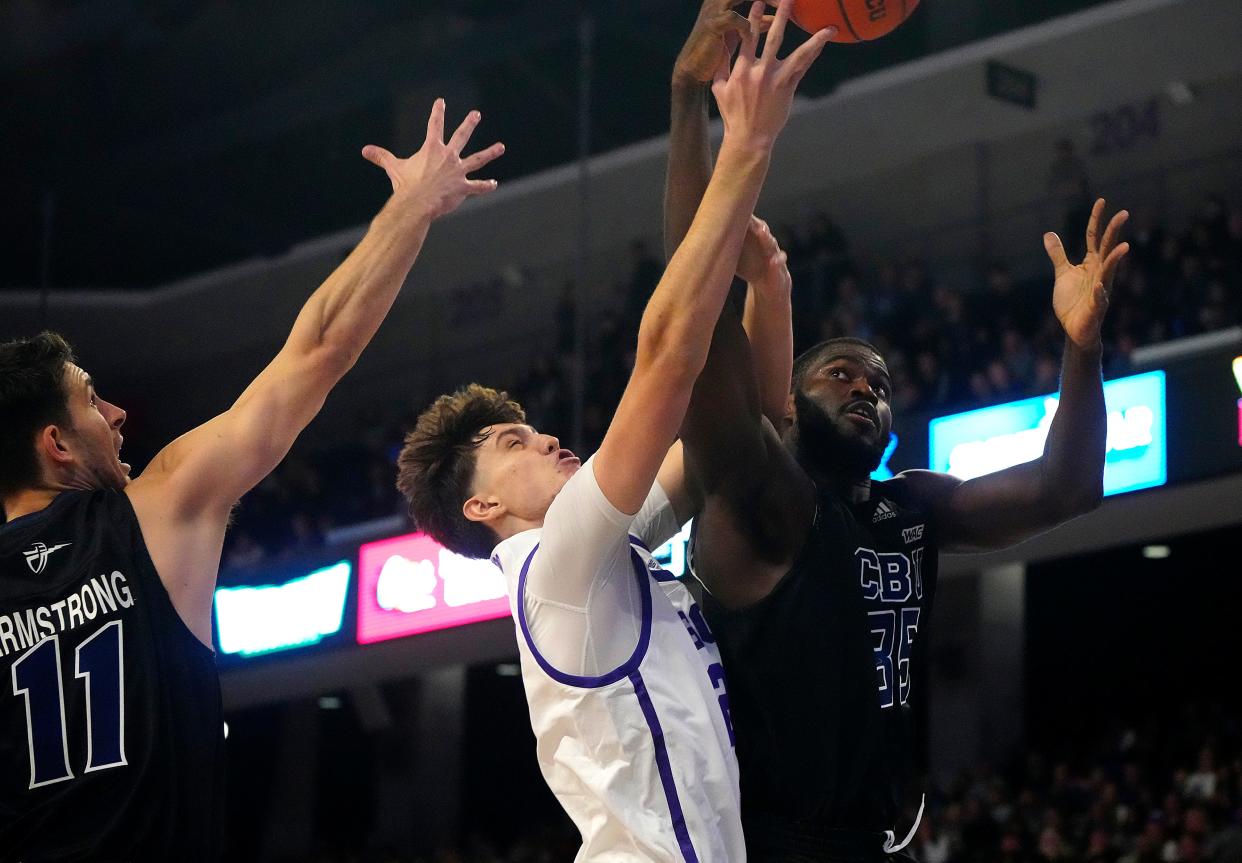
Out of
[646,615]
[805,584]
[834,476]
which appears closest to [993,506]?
[834,476]

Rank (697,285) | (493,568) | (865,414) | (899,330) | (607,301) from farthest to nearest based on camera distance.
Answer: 1. (607,301)
2. (899,330)
3. (493,568)
4. (865,414)
5. (697,285)

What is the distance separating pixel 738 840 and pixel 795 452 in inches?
37.1

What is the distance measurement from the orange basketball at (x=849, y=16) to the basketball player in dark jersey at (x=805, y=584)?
1.43 ft

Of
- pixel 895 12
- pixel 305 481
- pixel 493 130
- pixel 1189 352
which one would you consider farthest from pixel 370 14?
pixel 895 12

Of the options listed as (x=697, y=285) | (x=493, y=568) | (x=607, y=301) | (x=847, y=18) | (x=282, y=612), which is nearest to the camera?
(x=697, y=285)

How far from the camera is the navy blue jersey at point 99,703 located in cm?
310

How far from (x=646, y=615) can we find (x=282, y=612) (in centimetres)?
1226

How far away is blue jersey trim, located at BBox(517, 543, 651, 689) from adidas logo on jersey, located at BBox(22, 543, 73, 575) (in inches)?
34.0

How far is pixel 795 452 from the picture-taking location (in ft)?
12.3

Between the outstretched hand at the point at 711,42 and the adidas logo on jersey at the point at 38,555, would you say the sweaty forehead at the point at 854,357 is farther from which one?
the adidas logo on jersey at the point at 38,555

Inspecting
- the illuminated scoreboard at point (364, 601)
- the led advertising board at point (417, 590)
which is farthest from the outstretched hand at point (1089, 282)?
the led advertising board at point (417, 590)

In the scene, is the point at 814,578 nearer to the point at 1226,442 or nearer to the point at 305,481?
the point at 1226,442

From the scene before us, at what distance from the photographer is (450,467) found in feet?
11.8

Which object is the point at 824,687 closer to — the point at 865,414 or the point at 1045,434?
the point at 865,414
